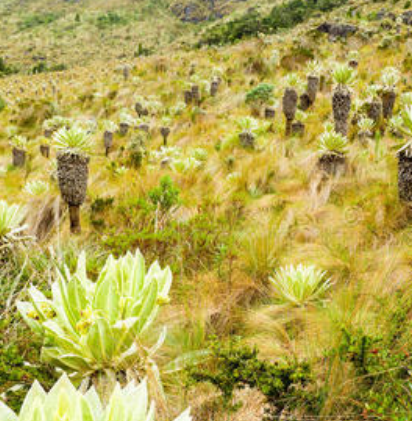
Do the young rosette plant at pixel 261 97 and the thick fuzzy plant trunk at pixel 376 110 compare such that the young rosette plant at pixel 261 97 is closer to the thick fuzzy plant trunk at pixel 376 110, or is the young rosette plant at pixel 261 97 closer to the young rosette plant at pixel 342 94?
the thick fuzzy plant trunk at pixel 376 110

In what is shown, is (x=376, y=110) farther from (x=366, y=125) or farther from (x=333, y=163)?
(x=333, y=163)

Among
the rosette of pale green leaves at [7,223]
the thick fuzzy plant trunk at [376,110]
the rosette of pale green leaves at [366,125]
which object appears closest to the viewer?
the rosette of pale green leaves at [7,223]

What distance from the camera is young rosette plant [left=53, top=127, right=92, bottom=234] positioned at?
11.0 ft

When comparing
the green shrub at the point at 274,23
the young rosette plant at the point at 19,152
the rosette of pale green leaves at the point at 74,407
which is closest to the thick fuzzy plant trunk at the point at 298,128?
the rosette of pale green leaves at the point at 74,407

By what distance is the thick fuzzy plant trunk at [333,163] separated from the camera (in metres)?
4.33

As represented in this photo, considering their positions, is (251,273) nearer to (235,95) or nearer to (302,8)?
(235,95)

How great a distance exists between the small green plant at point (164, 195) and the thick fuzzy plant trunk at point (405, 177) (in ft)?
6.93

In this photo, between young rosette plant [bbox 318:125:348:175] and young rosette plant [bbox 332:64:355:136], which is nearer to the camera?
young rosette plant [bbox 318:125:348:175]

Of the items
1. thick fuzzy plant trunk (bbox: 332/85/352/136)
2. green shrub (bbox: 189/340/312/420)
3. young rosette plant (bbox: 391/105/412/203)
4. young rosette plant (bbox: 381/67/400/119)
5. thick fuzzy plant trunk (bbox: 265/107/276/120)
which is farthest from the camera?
thick fuzzy plant trunk (bbox: 265/107/276/120)

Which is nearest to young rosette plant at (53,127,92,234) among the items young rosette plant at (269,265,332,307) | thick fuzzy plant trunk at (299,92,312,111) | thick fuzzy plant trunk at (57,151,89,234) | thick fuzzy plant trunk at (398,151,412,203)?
thick fuzzy plant trunk at (57,151,89,234)

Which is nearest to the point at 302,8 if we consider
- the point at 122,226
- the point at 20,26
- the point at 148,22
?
the point at 122,226

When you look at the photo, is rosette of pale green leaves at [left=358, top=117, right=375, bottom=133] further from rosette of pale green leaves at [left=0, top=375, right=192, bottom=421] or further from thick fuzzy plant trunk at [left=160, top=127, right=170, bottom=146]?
rosette of pale green leaves at [left=0, top=375, right=192, bottom=421]

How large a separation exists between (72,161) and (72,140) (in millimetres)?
202

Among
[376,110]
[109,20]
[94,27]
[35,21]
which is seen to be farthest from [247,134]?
[35,21]
